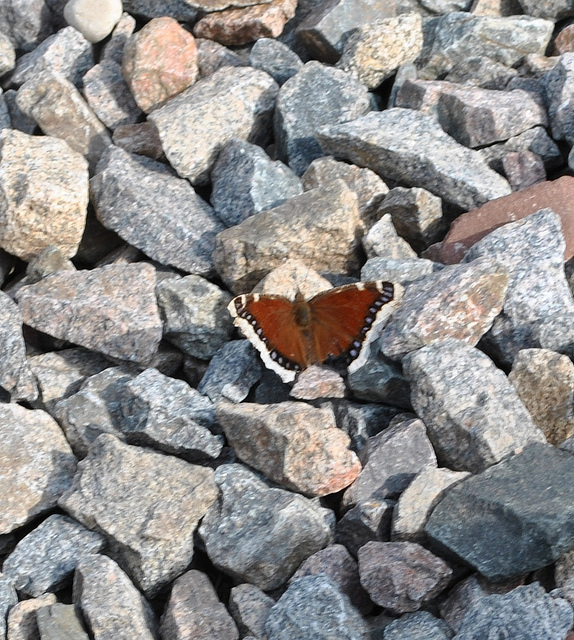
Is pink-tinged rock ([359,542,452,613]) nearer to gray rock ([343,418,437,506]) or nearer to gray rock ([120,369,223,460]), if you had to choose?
gray rock ([343,418,437,506])

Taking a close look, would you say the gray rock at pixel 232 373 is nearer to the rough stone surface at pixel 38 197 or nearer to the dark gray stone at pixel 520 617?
the rough stone surface at pixel 38 197

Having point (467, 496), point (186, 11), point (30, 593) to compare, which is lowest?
point (30, 593)

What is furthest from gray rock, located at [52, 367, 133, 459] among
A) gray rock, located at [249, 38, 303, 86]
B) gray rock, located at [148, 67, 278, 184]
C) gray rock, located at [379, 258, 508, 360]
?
gray rock, located at [249, 38, 303, 86]

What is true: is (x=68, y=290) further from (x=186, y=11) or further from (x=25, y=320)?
(x=186, y=11)

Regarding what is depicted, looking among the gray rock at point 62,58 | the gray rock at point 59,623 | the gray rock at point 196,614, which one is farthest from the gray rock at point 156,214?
the gray rock at point 59,623

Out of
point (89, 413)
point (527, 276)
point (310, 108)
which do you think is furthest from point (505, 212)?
point (89, 413)

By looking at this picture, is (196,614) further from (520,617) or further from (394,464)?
(520,617)

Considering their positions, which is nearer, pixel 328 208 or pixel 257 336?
pixel 257 336

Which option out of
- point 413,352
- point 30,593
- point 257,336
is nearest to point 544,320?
point 413,352
